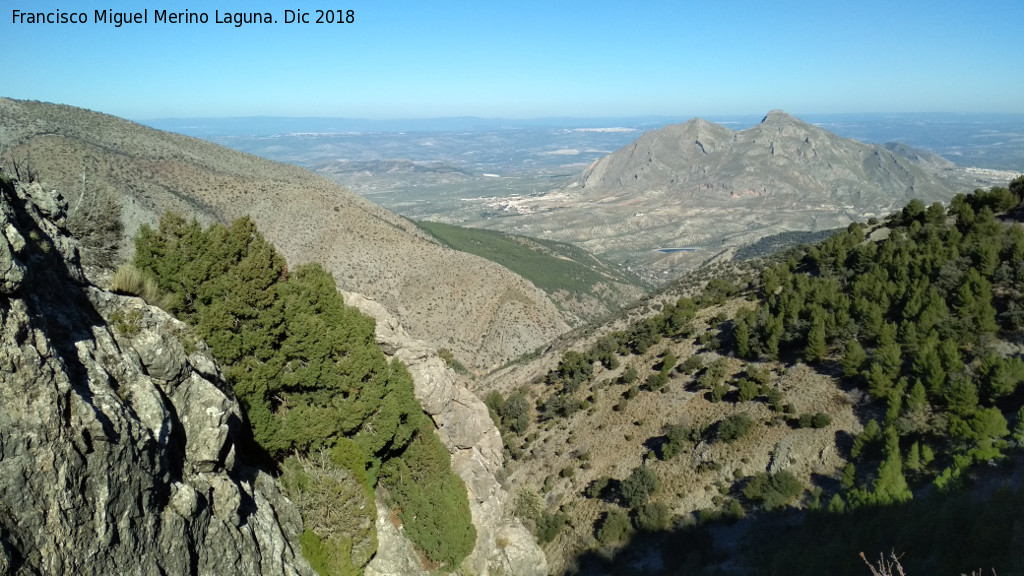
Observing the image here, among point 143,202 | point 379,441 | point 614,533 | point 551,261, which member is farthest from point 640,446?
point 551,261

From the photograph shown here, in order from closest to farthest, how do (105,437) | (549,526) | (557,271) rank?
(105,437) → (549,526) → (557,271)

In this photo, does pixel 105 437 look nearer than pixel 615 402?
Yes

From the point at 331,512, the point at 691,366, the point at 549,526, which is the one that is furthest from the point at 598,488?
the point at 331,512

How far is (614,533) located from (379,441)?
34.7 feet

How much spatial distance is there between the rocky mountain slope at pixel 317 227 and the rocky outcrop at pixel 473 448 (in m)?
28.3

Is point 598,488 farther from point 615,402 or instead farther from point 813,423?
point 813,423

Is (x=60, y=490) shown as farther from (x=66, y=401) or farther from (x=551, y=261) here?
(x=551, y=261)

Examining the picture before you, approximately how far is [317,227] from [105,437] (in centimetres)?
5348

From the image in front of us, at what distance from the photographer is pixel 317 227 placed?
58.0m

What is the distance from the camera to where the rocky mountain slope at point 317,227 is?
49.2 meters

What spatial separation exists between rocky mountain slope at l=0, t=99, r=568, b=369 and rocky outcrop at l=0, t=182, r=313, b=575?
41001 mm

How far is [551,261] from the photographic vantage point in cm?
10694

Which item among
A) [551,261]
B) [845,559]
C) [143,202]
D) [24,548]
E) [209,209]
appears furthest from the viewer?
[551,261]

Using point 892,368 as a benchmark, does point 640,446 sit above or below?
below
